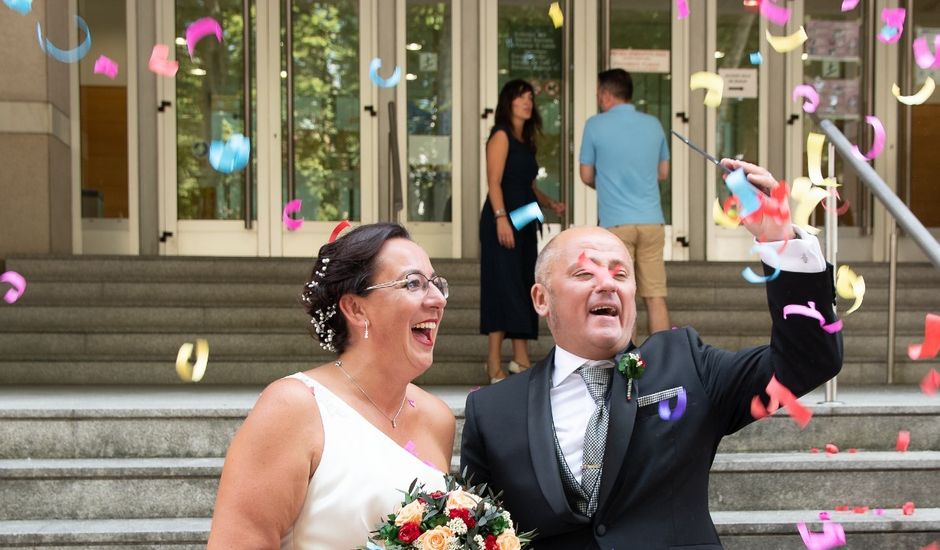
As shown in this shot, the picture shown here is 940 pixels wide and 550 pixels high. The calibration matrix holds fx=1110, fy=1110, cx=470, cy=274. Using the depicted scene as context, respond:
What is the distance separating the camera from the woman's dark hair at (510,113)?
608 cm

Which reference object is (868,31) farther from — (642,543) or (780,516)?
(642,543)

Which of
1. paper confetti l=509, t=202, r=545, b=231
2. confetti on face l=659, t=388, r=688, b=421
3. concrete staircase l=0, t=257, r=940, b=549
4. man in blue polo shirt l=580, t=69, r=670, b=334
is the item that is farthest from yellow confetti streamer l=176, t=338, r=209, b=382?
confetti on face l=659, t=388, r=688, b=421

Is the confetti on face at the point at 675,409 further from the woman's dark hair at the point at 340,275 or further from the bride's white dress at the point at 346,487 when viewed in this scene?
the woman's dark hair at the point at 340,275

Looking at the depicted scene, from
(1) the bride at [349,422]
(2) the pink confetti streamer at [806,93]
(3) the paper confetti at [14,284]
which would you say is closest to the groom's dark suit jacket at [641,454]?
(1) the bride at [349,422]

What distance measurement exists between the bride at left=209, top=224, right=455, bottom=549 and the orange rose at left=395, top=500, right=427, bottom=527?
0.25m

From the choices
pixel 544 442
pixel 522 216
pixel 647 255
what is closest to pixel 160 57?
pixel 522 216

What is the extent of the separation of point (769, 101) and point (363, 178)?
3.57 m

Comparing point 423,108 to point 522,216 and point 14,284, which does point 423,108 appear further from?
point 14,284

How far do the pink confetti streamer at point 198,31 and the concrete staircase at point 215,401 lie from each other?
7.52ft

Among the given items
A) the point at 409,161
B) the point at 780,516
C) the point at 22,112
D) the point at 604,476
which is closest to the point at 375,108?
the point at 409,161

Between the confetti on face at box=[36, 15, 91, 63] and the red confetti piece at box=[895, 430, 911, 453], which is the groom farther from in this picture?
the confetti on face at box=[36, 15, 91, 63]

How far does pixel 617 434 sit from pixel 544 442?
0.17 meters

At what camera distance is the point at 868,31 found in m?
9.70

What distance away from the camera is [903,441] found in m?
4.73
